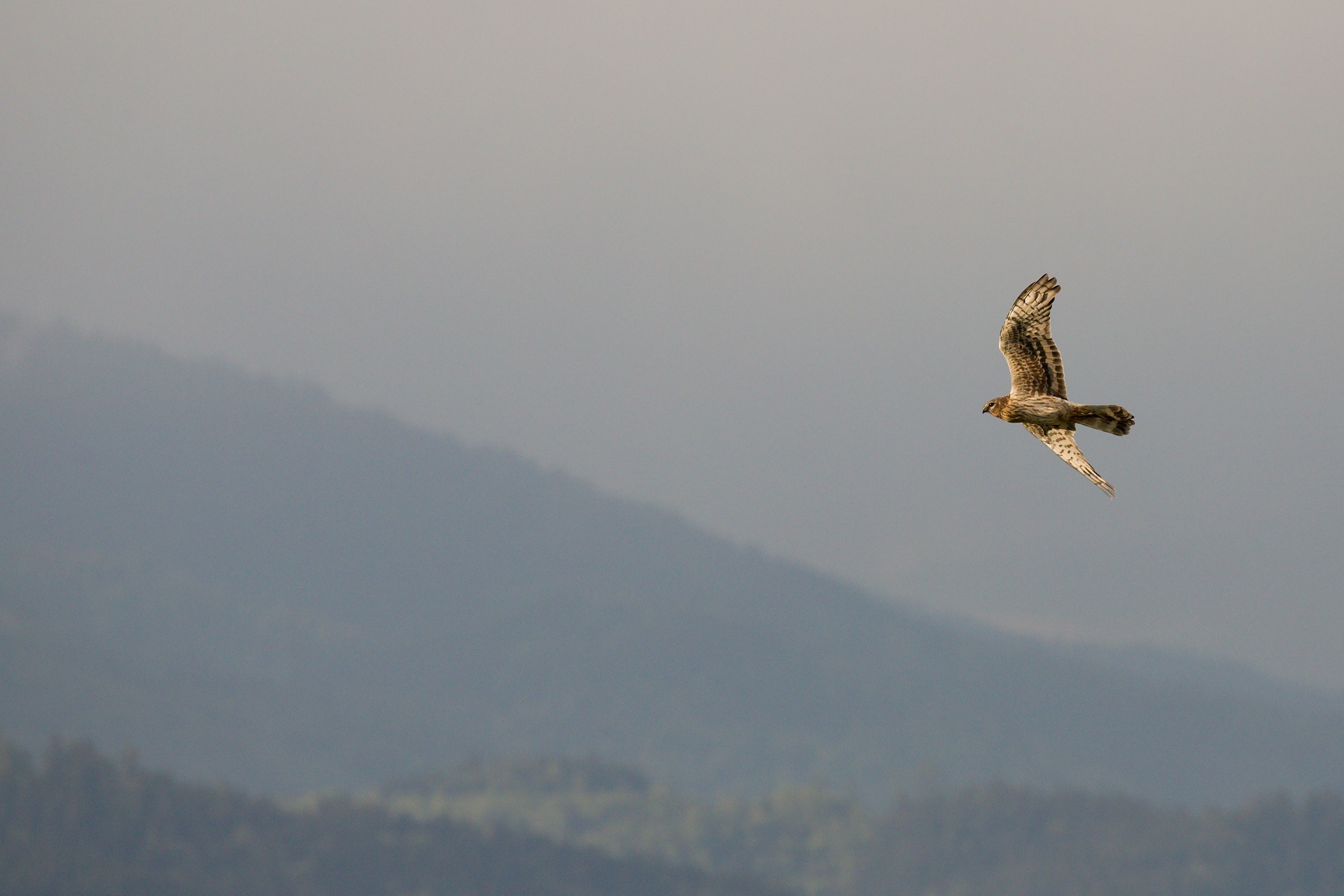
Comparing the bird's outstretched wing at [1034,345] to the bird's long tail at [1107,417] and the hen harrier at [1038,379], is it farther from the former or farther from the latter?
the bird's long tail at [1107,417]

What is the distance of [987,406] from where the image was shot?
39000mm

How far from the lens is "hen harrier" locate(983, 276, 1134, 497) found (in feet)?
120

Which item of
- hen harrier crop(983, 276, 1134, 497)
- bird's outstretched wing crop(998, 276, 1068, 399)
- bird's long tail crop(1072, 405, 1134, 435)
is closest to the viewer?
bird's long tail crop(1072, 405, 1134, 435)

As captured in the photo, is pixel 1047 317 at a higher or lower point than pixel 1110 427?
higher

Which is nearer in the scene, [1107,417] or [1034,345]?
[1107,417]

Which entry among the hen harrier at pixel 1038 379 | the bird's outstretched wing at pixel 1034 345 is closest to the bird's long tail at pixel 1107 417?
the hen harrier at pixel 1038 379

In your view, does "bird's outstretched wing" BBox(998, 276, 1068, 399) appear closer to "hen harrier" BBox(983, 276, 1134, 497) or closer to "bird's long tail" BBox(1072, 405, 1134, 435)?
"hen harrier" BBox(983, 276, 1134, 497)

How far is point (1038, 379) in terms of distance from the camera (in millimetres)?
38750

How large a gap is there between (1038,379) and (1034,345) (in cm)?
85

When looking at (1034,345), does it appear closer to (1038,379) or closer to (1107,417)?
(1038,379)

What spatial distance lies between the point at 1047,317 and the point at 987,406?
2681mm

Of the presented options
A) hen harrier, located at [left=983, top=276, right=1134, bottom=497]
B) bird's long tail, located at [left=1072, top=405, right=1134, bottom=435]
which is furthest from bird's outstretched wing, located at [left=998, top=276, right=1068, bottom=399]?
bird's long tail, located at [left=1072, top=405, right=1134, bottom=435]

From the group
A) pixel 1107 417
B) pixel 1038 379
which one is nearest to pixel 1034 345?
pixel 1038 379

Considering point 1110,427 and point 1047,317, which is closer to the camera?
point 1110,427
